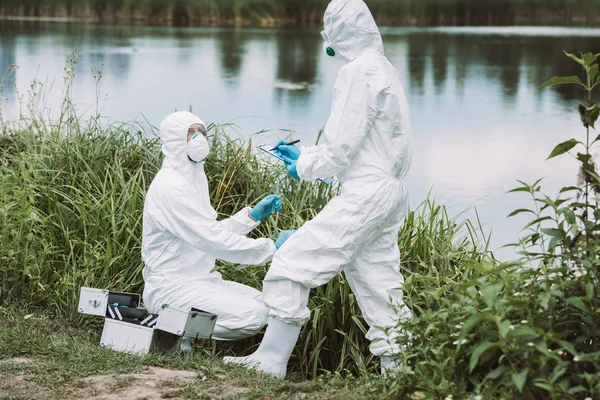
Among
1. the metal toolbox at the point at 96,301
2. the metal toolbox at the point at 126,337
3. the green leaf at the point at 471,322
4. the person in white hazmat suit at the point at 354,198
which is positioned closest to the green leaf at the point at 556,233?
the green leaf at the point at 471,322

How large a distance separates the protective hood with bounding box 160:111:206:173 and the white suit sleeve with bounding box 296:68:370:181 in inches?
28.4

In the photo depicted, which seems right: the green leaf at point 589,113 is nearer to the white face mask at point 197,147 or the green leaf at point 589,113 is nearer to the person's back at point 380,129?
the person's back at point 380,129

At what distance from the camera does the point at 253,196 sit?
253 inches

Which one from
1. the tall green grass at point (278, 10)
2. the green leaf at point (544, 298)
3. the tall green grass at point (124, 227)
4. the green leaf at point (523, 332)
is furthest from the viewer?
the tall green grass at point (278, 10)

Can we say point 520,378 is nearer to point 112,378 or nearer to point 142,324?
point 112,378

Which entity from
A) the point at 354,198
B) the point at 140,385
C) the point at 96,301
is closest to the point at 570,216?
the point at 354,198

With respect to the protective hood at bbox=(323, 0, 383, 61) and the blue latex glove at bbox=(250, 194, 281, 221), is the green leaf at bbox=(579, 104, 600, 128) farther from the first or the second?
the blue latex glove at bbox=(250, 194, 281, 221)

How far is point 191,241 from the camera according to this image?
181 inches

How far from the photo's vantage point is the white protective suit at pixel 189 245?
4605 millimetres

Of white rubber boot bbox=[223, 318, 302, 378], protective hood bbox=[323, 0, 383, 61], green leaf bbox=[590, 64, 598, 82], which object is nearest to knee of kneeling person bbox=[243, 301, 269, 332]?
white rubber boot bbox=[223, 318, 302, 378]

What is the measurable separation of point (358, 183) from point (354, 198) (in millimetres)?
81

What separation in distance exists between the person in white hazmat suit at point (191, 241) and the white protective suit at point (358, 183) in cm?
26

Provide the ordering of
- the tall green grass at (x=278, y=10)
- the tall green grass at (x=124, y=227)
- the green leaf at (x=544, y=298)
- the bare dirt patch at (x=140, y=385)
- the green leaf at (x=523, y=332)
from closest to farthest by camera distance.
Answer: the green leaf at (x=523, y=332) → the green leaf at (x=544, y=298) → the bare dirt patch at (x=140, y=385) → the tall green grass at (x=124, y=227) → the tall green grass at (x=278, y=10)

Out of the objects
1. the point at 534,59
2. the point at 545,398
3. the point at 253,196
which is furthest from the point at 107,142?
the point at 534,59
